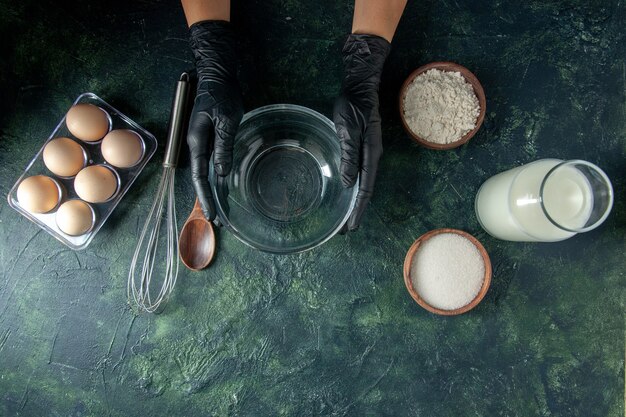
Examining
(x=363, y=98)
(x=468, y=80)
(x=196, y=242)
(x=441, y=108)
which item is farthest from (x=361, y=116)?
(x=196, y=242)

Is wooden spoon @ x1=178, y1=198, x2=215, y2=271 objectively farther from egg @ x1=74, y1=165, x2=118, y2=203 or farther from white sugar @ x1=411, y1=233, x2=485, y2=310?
white sugar @ x1=411, y1=233, x2=485, y2=310

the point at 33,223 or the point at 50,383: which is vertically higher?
the point at 33,223

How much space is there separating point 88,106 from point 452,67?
3.49 feet

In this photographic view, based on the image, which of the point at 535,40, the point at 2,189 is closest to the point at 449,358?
the point at 535,40

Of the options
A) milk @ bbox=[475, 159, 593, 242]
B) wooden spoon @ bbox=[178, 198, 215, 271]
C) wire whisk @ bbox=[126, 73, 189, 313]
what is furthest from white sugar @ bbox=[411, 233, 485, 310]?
wire whisk @ bbox=[126, 73, 189, 313]

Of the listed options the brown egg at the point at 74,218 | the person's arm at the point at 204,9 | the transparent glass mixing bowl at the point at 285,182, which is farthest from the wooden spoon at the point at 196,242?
the person's arm at the point at 204,9

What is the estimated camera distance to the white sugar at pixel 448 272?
146 centimetres

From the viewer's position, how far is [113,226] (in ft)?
5.00

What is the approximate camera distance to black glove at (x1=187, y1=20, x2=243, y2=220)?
137 cm

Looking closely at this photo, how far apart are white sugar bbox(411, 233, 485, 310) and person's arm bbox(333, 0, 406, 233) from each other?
24cm

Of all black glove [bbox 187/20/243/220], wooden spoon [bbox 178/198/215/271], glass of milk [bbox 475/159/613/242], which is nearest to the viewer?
glass of milk [bbox 475/159/613/242]

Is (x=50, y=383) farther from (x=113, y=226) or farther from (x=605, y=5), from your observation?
(x=605, y=5)

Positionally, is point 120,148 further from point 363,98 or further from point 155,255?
point 363,98

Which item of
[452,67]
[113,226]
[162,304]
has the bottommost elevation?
[162,304]
